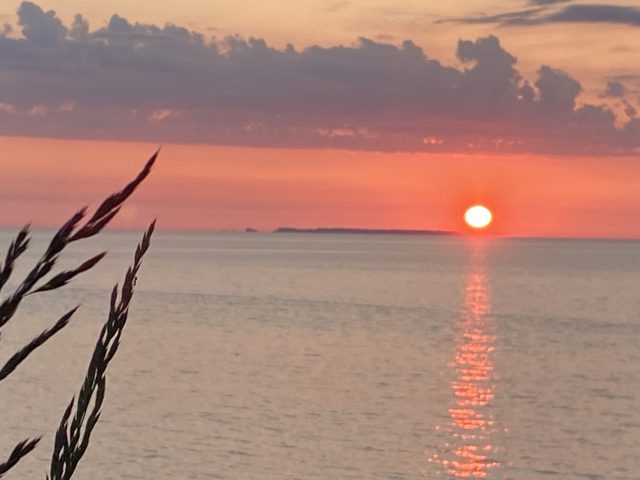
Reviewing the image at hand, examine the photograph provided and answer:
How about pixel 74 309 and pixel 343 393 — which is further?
pixel 343 393

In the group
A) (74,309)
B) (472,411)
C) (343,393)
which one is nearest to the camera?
(74,309)

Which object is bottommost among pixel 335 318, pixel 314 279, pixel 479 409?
pixel 479 409

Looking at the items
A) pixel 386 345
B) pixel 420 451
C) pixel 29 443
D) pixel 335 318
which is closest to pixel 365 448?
pixel 420 451

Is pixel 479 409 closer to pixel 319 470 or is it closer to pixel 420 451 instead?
pixel 420 451

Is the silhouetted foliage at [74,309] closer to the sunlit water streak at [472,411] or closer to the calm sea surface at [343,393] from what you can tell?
the calm sea surface at [343,393]

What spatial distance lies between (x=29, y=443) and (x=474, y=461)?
39389 millimetres

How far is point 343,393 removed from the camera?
178 feet

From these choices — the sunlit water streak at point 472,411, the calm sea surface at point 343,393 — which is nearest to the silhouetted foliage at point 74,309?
the calm sea surface at point 343,393

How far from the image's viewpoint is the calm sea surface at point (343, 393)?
40000 millimetres

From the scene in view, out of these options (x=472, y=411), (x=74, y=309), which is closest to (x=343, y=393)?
(x=472, y=411)

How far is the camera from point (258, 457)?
39906mm

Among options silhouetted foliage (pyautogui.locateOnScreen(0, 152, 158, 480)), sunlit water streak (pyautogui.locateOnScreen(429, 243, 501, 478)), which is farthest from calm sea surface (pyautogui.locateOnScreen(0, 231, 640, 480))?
silhouetted foliage (pyautogui.locateOnScreen(0, 152, 158, 480))

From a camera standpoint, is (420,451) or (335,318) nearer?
(420,451)

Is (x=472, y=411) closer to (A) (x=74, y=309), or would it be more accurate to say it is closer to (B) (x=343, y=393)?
(B) (x=343, y=393)
